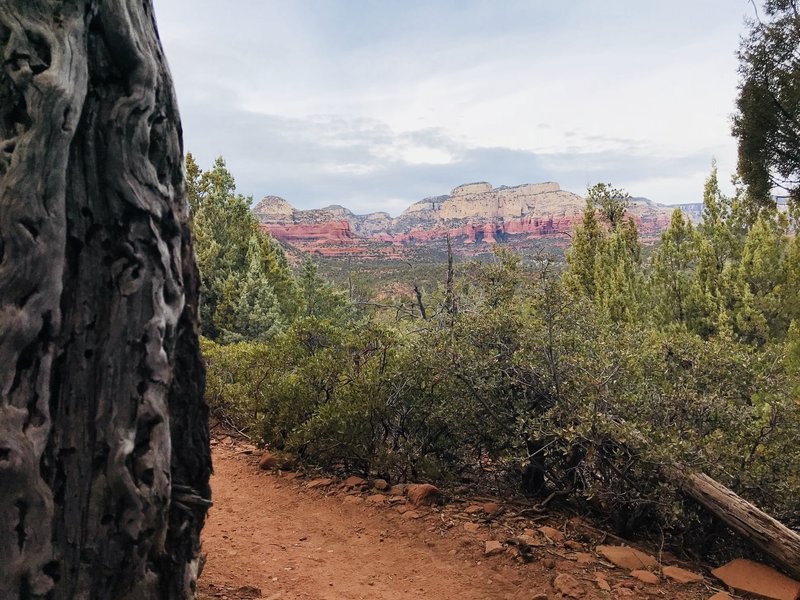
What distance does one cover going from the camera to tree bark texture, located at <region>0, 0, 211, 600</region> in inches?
79.5

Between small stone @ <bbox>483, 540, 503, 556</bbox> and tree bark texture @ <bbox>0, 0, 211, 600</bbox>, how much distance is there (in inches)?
97.0

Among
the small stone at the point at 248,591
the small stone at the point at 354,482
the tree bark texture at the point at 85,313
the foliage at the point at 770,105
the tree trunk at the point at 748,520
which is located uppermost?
the foliage at the point at 770,105

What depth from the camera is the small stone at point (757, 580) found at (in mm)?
3641

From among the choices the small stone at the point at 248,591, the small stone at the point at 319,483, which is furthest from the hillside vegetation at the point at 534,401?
the small stone at the point at 248,591

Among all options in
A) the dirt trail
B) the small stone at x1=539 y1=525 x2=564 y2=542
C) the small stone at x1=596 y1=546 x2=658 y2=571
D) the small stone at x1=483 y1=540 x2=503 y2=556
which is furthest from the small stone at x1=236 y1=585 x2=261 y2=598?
the small stone at x1=596 y1=546 x2=658 y2=571

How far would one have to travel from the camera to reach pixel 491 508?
196 inches

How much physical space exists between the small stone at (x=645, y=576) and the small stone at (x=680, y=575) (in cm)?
10

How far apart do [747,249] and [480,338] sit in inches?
418

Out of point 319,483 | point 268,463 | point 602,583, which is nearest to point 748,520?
point 602,583

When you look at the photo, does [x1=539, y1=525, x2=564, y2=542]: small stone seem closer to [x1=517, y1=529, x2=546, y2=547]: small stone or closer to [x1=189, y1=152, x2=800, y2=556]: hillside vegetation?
[x1=517, y1=529, x2=546, y2=547]: small stone

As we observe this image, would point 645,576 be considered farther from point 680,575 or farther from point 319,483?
point 319,483

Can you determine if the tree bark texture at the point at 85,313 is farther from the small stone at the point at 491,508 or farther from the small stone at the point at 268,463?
the small stone at the point at 268,463

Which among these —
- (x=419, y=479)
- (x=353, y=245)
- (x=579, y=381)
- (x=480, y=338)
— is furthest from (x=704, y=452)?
(x=353, y=245)

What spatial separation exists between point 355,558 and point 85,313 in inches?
118
